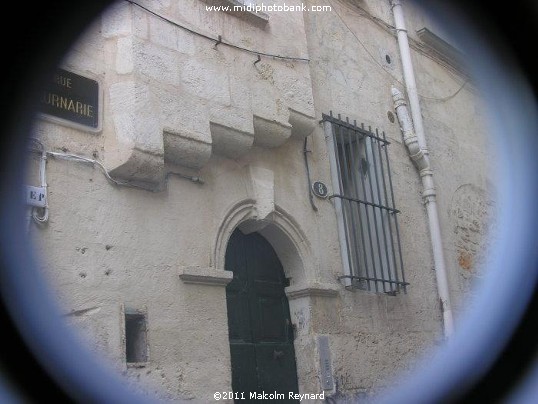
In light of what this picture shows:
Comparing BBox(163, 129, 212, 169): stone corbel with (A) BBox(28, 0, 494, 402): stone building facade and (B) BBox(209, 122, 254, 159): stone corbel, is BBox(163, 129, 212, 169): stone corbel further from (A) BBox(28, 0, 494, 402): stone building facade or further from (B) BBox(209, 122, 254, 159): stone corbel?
(B) BBox(209, 122, 254, 159): stone corbel

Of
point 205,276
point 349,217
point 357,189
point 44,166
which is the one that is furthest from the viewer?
point 357,189

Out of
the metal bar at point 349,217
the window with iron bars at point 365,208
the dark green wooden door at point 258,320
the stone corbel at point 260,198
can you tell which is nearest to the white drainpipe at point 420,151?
the window with iron bars at point 365,208

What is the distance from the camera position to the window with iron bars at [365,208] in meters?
6.29

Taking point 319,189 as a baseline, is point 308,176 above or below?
above

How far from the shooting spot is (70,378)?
12.5 feet

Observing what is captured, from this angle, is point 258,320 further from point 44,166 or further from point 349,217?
point 44,166

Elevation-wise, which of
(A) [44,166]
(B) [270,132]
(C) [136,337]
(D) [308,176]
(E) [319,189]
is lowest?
(C) [136,337]

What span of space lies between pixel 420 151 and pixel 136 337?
438cm

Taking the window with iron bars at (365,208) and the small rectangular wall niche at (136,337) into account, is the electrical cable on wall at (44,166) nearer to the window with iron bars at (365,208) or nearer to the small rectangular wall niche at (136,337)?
the small rectangular wall niche at (136,337)

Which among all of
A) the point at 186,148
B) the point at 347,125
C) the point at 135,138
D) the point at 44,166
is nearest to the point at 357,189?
the point at 347,125

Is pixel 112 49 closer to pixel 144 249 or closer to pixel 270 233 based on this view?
pixel 144 249

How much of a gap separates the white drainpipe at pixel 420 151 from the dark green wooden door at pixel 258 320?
7.20 ft

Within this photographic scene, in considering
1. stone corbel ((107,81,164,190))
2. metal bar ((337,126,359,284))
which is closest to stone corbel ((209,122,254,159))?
stone corbel ((107,81,164,190))

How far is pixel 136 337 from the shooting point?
4.39 m
